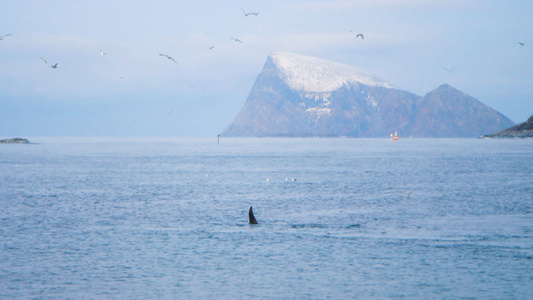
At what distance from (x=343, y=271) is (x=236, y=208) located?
22.3 m

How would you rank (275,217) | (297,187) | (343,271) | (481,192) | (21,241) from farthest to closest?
1. (297,187)
2. (481,192)
3. (275,217)
4. (21,241)
5. (343,271)

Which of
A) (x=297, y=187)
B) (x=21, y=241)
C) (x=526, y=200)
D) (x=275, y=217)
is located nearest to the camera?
(x=21, y=241)

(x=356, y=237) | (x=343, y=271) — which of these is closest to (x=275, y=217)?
(x=356, y=237)

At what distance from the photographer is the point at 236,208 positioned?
47.7 m

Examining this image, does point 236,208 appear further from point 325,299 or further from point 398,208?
point 325,299

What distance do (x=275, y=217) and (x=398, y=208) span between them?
11.0 m

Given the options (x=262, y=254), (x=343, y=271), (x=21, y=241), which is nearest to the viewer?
(x=343, y=271)

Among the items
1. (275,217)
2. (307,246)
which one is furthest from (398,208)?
(307,246)

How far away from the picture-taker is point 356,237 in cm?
3391

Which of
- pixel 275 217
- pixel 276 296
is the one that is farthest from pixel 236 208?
pixel 276 296

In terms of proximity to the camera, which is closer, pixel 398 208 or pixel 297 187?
pixel 398 208

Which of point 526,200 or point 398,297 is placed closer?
point 398,297

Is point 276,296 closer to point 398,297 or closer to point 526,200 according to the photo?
point 398,297

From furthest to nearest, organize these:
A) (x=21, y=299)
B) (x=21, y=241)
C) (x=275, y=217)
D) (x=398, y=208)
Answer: (x=398, y=208) < (x=275, y=217) < (x=21, y=241) < (x=21, y=299)
